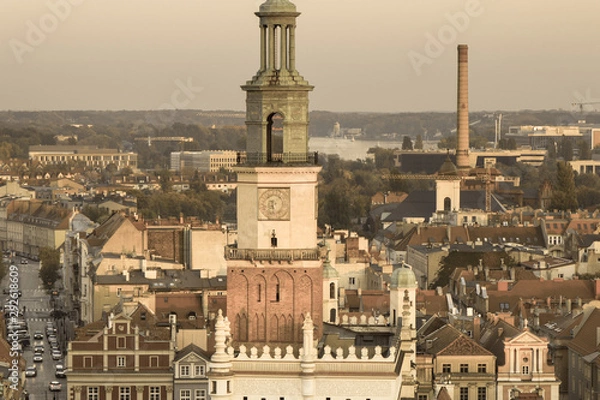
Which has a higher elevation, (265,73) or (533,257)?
(265,73)

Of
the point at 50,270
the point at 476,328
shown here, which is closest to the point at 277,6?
the point at 476,328

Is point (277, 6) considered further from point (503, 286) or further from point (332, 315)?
point (503, 286)

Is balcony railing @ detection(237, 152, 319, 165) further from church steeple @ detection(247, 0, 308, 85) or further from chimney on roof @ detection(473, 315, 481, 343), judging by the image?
chimney on roof @ detection(473, 315, 481, 343)

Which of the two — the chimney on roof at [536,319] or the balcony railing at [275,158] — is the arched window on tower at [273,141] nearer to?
the balcony railing at [275,158]

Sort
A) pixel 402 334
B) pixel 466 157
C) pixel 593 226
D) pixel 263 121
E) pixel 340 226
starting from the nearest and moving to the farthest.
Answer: pixel 263 121
pixel 402 334
pixel 593 226
pixel 340 226
pixel 466 157

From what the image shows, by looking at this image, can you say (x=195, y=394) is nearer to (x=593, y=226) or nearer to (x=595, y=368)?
(x=595, y=368)

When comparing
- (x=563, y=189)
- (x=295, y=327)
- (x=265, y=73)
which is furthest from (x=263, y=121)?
(x=563, y=189)

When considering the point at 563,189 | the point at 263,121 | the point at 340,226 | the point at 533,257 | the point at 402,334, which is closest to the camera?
the point at 263,121
